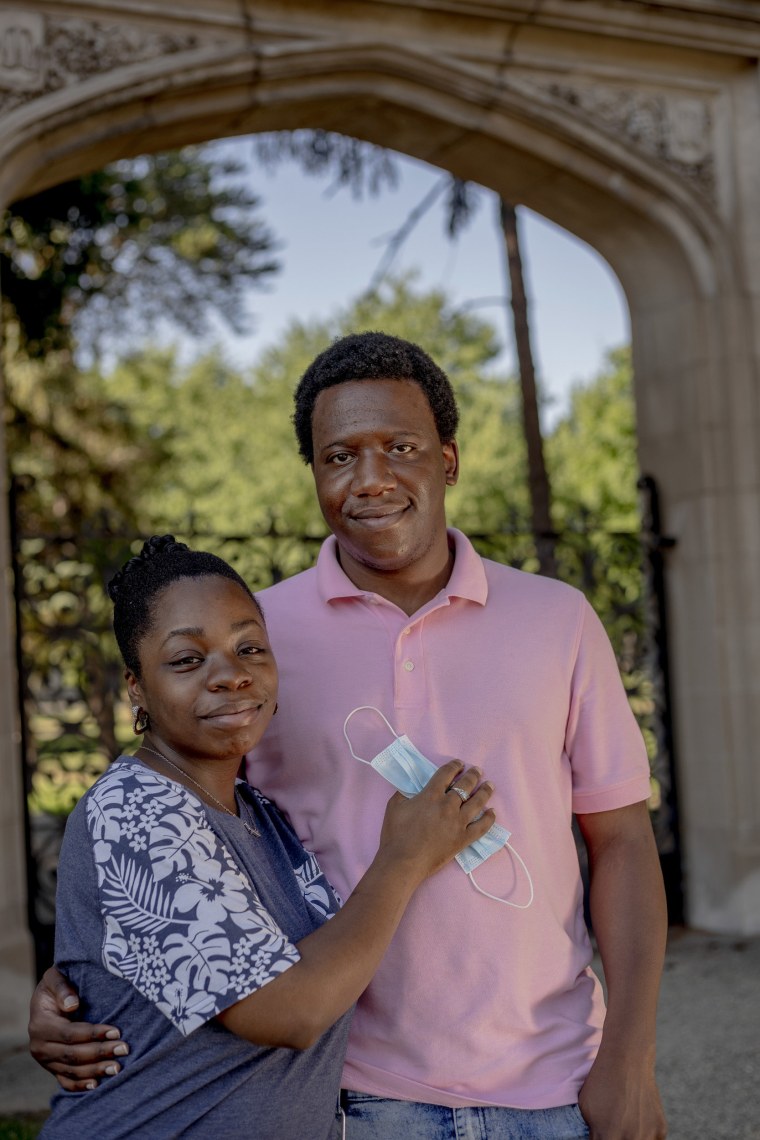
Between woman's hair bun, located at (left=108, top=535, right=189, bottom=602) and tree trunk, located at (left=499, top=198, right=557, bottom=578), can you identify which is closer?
woman's hair bun, located at (left=108, top=535, right=189, bottom=602)

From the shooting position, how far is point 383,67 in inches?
230

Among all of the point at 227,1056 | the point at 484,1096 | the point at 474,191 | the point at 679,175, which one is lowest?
the point at 484,1096

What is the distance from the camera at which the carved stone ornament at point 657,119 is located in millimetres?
6152

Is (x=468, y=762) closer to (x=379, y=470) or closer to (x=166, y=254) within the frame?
(x=379, y=470)

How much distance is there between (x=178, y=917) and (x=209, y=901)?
0.14ft

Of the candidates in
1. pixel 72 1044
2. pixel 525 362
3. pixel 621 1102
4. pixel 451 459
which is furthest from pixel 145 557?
pixel 525 362

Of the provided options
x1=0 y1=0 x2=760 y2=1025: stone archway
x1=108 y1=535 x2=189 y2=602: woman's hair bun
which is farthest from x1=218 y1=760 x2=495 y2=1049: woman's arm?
x1=0 y1=0 x2=760 y2=1025: stone archway

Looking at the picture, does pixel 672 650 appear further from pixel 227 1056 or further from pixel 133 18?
pixel 227 1056

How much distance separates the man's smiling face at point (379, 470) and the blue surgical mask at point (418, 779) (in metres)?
0.36

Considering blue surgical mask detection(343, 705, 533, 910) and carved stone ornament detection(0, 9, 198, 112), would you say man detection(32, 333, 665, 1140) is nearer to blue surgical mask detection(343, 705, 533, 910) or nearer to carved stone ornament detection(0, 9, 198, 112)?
blue surgical mask detection(343, 705, 533, 910)

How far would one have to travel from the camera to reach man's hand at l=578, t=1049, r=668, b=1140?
1.77m

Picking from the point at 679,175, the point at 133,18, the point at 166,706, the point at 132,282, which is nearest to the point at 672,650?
the point at 679,175

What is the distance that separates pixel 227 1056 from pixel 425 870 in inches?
15.1

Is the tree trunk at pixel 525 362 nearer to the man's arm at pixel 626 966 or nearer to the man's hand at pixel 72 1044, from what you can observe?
the man's arm at pixel 626 966
